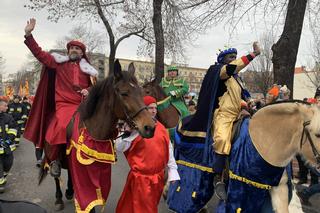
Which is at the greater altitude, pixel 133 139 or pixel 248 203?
pixel 133 139

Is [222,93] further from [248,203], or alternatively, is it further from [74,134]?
A: [74,134]

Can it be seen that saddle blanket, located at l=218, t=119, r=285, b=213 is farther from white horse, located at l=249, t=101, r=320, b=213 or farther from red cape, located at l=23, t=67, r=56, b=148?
red cape, located at l=23, t=67, r=56, b=148

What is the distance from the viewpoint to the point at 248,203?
4.07 metres

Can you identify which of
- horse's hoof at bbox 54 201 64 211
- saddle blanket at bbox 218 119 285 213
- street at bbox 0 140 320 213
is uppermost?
saddle blanket at bbox 218 119 285 213

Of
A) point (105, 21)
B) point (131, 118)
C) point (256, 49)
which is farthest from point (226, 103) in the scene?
point (105, 21)

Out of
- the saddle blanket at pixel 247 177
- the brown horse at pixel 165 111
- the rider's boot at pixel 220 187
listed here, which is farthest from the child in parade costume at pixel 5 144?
the saddle blanket at pixel 247 177

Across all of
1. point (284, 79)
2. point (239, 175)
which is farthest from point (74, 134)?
point (284, 79)

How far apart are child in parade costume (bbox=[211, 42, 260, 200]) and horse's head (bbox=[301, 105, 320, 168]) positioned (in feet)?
2.93

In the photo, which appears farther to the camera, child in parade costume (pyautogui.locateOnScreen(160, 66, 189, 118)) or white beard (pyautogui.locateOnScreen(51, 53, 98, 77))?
child in parade costume (pyautogui.locateOnScreen(160, 66, 189, 118))

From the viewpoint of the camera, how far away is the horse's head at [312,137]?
3.56 m

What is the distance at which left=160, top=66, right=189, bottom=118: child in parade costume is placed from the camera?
9.14m

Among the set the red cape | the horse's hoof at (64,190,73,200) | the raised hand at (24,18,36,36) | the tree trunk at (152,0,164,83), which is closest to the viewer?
the raised hand at (24,18,36,36)

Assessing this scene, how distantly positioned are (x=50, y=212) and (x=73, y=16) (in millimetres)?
15018

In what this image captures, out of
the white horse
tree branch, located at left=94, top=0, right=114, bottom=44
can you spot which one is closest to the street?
the white horse
